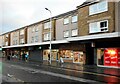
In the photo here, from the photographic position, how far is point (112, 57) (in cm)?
3033

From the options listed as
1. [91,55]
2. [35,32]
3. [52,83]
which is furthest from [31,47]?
[52,83]

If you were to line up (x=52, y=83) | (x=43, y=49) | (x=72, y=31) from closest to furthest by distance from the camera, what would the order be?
(x=52, y=83), (x=72, y=31), (x=43, y=49)

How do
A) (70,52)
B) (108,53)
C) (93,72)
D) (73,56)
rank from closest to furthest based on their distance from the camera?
(93,72), (108,53), (73,56), (70,52)

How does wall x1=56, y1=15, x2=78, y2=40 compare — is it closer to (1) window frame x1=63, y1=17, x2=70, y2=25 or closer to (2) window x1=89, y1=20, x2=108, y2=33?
(1) window frame x1=63, y1=17, x2=70, y2=25

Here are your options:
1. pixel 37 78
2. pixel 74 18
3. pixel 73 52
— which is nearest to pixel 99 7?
pixel 74 18

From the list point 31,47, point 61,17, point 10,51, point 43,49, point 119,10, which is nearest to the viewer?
point 119,10

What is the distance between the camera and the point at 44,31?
5109 cm

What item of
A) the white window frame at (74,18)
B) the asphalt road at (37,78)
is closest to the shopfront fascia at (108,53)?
the white window frame at (74,18)

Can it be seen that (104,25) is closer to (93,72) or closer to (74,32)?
(93,72)

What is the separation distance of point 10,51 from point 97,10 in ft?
159

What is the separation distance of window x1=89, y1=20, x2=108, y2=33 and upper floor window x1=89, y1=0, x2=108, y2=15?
1.60 m

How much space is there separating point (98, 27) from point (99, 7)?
272 cm

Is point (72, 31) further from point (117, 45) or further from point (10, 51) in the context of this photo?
point (10, 51)

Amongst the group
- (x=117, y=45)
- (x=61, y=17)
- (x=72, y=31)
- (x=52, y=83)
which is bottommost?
(x=52, y=83)
